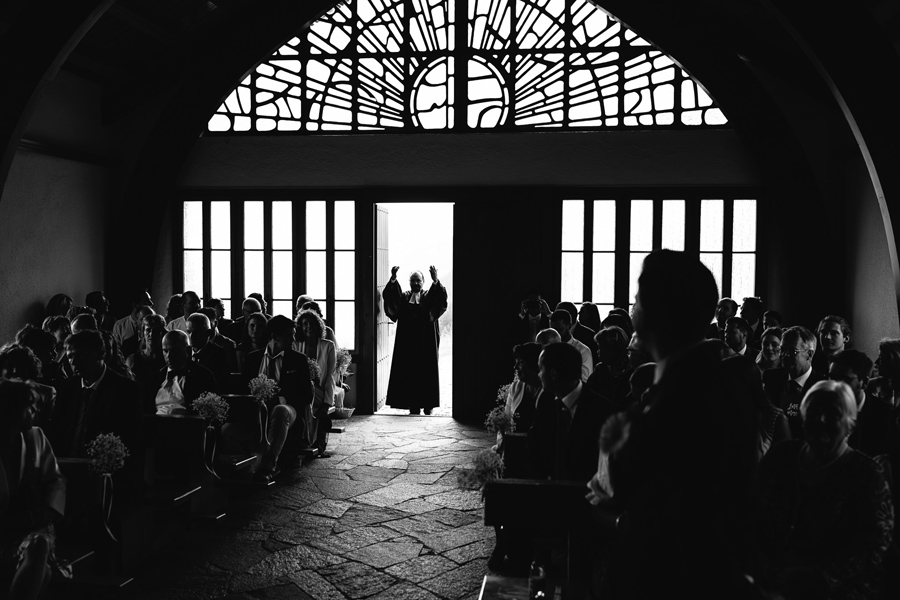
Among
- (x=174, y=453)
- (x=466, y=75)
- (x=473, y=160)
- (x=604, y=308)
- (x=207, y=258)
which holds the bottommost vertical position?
(x=174, y=453)

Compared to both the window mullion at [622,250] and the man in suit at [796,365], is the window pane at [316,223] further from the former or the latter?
the man in suit at [796,365]

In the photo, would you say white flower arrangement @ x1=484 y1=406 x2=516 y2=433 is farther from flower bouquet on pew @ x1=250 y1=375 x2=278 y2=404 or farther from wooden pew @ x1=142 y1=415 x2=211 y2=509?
flower bouquet on pew @ x1=250 y1=375 x2=278 y2=404

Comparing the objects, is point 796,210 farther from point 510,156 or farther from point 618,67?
point 510,156

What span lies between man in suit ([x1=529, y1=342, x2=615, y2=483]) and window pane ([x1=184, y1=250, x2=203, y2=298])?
308 inches

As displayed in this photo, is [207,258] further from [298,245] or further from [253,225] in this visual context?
[298,245]

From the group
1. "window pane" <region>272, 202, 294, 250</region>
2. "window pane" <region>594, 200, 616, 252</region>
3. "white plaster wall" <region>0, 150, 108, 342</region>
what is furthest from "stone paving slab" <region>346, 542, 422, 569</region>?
"window pane" <region>272, 202, 294, 250</region>

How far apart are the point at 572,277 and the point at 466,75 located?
2.91 meters

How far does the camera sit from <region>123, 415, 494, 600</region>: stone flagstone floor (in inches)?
203

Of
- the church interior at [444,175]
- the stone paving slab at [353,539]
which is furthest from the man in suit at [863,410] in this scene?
the church interior at [444,175]

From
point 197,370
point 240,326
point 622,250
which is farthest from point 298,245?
point 197,370

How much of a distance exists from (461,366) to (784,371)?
5514mm

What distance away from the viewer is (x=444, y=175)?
1100cm

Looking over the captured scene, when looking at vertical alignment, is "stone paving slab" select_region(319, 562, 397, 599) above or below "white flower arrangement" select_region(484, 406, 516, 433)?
below

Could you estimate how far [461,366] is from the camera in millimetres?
11133
